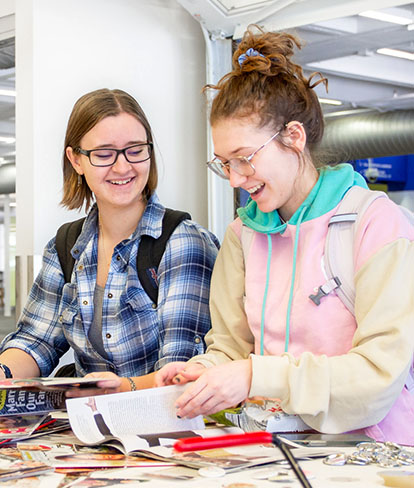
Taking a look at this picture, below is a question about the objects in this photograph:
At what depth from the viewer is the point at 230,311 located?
179 centimetres

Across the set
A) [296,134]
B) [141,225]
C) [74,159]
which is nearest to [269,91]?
[296,134]

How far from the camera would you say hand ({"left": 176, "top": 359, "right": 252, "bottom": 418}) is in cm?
142

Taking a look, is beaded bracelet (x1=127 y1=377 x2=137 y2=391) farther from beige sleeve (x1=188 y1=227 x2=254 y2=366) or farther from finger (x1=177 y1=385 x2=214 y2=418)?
finger (x1=177 y1=385 x2=214 y2=418)

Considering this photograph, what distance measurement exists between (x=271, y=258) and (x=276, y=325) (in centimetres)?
18

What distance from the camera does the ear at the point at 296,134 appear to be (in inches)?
65.1

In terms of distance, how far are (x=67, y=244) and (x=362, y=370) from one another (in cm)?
115

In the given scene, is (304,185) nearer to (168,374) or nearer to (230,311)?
(230,311)

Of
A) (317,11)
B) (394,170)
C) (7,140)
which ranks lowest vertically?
(394,170)

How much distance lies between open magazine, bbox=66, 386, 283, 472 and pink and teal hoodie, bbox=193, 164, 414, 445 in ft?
0.55

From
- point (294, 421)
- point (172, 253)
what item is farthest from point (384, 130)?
point (294, 421)

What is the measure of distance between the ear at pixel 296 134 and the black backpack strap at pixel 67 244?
34.5 inches

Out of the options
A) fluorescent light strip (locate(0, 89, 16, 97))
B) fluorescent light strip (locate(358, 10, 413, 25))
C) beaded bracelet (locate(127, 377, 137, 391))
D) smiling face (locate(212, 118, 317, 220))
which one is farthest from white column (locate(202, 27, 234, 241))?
fluorescent light strip (locate(0, 89, 16, 97))

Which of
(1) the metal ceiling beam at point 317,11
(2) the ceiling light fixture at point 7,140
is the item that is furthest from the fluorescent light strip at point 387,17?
(2) the ceiling light fixture at point 7,140

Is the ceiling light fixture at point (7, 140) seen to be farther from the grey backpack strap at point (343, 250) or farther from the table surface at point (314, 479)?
the table surface at point (314, 479)
